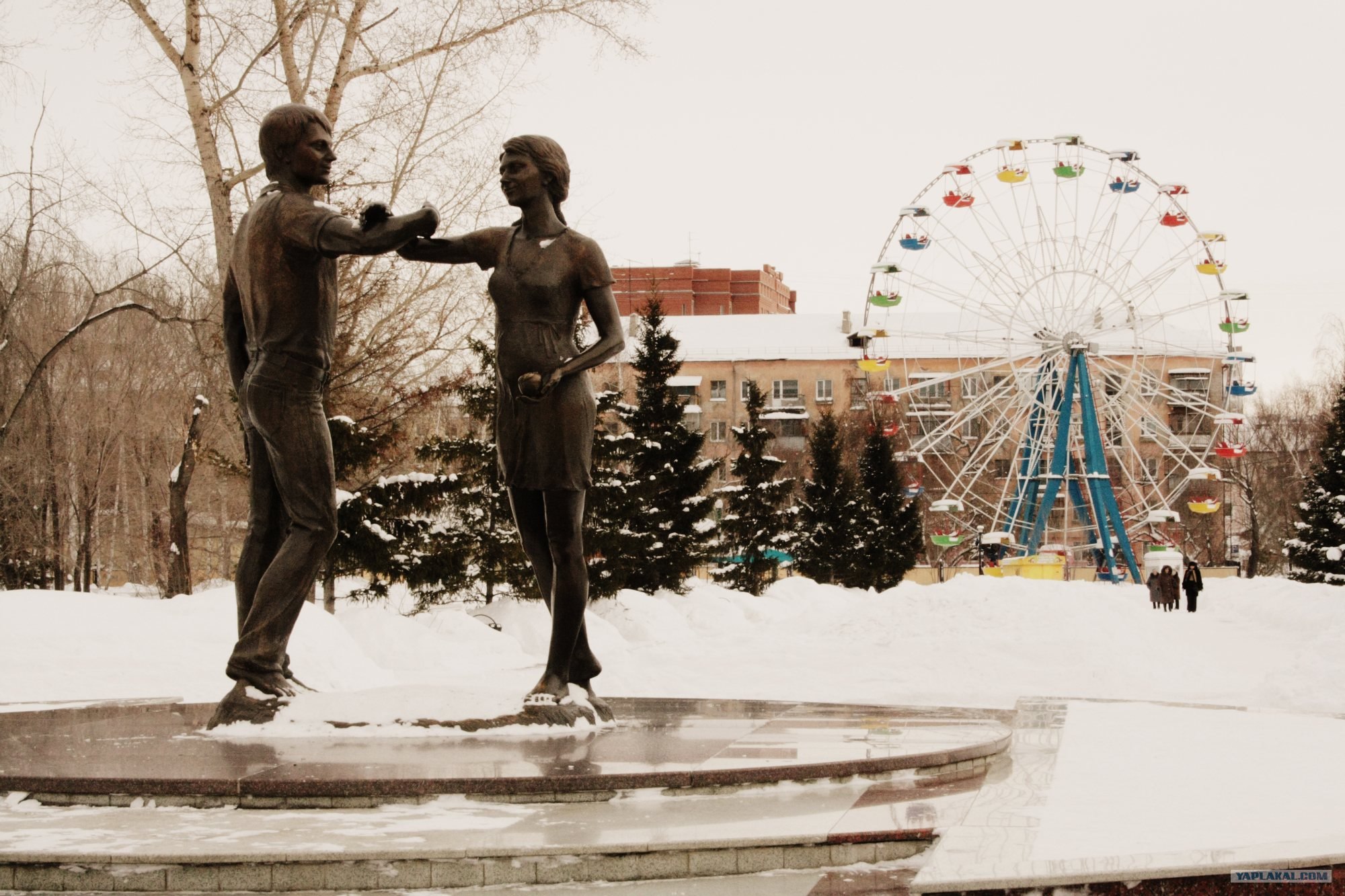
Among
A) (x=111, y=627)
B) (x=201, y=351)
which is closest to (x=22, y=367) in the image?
(x=201, y=351)

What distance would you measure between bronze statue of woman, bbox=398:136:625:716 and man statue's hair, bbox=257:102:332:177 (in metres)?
0.69

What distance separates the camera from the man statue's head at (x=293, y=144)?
22.0 feet

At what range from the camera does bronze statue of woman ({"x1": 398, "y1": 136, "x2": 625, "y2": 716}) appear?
22.1ft

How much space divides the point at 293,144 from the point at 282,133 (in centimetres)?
7

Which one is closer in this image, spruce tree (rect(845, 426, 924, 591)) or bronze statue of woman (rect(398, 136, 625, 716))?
bronze statue of woman (rect(398, 136, 625, 716))

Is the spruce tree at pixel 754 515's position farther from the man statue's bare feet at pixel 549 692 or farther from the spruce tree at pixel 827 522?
the man statue's bare feet at pixel 549 692

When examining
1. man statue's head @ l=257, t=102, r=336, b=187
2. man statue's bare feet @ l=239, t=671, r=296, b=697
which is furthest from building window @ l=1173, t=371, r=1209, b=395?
man statue's bare feet @ l=239, t=671, r=296, b=697

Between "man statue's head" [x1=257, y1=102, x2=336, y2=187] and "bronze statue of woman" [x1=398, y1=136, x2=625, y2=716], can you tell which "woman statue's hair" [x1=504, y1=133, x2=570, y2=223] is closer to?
"bronze statue of woman" [x1=398, y1=136, x2=625, y2=716]

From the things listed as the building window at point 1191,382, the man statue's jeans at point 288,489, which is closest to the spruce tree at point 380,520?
the man statue's jeans at point 288,489

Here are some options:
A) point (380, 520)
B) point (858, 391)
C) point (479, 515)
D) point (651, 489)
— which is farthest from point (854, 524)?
point (380, 520)

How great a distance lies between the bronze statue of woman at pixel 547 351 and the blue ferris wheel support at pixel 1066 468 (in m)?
34.9

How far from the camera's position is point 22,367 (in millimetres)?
32250

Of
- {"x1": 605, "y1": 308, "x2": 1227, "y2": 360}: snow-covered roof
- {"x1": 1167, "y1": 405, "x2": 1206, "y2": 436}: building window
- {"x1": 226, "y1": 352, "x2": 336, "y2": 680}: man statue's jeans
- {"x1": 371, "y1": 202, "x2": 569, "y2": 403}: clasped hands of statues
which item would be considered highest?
{"x1": 605, "y1": 308, "x2": 1227, "y2": 360}: snow-covered roof

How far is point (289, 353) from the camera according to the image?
21.8 ft
